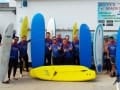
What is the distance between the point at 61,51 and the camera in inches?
752

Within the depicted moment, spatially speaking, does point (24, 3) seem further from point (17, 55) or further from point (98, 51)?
point (17, 55)

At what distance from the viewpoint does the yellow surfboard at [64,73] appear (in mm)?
16984

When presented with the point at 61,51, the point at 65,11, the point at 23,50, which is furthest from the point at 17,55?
the point at 65,11

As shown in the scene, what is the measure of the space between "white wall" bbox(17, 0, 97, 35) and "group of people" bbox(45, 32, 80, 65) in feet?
5.73

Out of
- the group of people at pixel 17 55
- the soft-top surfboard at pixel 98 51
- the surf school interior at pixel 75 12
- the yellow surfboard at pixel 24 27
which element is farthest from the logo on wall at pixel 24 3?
the soft-top surfboard at pixel 98 51

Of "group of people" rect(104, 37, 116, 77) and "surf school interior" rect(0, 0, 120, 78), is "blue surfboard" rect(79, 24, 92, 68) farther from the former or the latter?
"surf school interior" rect(0, 0, 120, 78)

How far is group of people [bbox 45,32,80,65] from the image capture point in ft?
62.5

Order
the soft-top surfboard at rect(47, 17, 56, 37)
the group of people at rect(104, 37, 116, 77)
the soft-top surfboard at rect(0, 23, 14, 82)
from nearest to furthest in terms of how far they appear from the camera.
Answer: the soft-top surfboard at rect(0, 23, 14, 82) → the group of people at rect(104, 37, 116, 77) → the soft-top surfboard at rect(47, 17, 56, 37)

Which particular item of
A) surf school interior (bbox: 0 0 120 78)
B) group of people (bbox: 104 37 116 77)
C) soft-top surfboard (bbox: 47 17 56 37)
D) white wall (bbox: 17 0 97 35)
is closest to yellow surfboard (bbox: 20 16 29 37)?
surf school interior (bbox: 0 0 120 78)

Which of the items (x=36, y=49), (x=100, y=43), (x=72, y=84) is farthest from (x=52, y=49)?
(x=72, y=84)

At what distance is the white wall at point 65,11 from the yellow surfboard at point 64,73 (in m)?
4.42

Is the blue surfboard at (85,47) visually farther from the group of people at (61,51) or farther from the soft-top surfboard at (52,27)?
the soft-top surfboard at (52,27)

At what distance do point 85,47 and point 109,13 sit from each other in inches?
124

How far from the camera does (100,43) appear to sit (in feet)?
63.9
